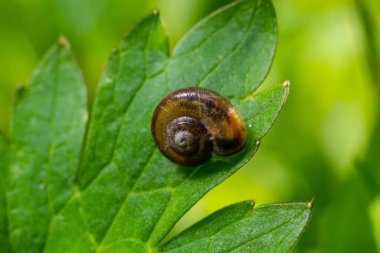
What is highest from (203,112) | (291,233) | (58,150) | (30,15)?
(30,15)

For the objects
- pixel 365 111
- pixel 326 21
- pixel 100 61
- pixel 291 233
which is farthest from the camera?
pixel 100 61

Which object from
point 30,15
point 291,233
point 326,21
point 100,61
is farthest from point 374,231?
point 30,15

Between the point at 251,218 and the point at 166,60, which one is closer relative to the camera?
the point at 251,218

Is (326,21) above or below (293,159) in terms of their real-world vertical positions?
above

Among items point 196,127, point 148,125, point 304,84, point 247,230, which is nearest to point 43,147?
point 148,125

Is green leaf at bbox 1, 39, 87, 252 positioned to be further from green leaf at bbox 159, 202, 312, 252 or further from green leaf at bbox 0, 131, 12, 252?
green leaf at bbox 159, 202, 312, 252

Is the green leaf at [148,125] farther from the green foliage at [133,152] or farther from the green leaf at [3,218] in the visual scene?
the green leaf at [3,218]

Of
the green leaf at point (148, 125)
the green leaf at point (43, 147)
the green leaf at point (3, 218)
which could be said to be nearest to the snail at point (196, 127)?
the green leaf at point (148, 125)

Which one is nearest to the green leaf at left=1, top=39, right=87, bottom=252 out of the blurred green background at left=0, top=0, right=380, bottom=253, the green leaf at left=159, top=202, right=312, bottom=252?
the green leaf at left=159, top=202, right=312, bottom=252

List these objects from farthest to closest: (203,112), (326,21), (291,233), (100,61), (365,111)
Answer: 1. (100,61)
2. (326,21)
3. (365,111)
4. (203,112)
5. (291,233)

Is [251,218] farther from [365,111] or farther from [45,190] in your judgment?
[365,111]
